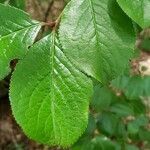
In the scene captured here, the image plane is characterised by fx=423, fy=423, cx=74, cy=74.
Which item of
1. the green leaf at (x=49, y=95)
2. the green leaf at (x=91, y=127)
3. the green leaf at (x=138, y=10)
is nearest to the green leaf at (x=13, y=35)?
the green leaf at (x=49, y=95)

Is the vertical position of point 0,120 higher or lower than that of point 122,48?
lower

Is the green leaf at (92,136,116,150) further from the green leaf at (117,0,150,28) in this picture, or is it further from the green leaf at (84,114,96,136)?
the green leaf at (117,0,150,28)

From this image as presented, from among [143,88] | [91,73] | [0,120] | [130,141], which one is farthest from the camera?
[0,120]

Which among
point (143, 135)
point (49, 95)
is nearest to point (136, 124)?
point (143, 135)

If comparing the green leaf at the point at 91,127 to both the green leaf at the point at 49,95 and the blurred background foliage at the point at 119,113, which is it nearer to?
the blurred background foliage at the point at 119,113

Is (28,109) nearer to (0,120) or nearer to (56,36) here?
(56,36)

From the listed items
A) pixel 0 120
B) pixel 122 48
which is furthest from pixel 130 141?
pixel 122 48
